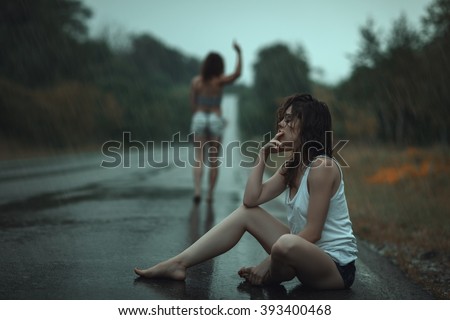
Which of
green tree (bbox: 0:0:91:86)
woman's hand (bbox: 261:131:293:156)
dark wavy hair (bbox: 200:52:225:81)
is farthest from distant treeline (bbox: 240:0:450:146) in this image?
green tree (bbox: 0:0:91:86)

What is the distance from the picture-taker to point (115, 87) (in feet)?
181

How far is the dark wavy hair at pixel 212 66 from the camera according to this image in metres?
9.56

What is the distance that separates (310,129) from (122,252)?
2157 millimetres

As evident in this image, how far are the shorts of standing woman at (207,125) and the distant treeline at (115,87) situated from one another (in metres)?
5.77

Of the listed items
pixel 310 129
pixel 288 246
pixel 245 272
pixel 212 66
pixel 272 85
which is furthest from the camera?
pixel 272 85

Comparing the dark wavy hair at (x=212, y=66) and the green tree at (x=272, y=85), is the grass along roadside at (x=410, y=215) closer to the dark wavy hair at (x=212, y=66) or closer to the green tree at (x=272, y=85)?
the dark wavy hair at (x=212, y=66)

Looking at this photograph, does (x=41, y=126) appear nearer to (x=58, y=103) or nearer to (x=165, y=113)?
(x=58, y=103)

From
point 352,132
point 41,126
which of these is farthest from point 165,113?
point 41,126

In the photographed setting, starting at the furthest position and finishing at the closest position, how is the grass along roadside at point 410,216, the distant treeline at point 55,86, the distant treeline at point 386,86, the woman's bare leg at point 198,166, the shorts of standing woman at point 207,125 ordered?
the distant treeline at point 55,86
the distant treeline at point 386,86
the shorts of standing woman at point 207,125
the woman's bare leg at point 198,166
the grass along roadside at point 410,216

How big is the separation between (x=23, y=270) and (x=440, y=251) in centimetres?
398

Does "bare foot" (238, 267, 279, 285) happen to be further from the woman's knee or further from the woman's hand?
the woman's hand

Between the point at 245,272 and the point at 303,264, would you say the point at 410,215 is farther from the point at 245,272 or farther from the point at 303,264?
the point at 303,264

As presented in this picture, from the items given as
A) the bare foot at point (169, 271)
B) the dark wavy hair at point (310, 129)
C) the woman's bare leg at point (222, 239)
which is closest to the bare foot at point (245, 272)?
the woman's bare leg at point (222, 239)

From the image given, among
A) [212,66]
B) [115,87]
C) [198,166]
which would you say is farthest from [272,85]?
[198,166]
